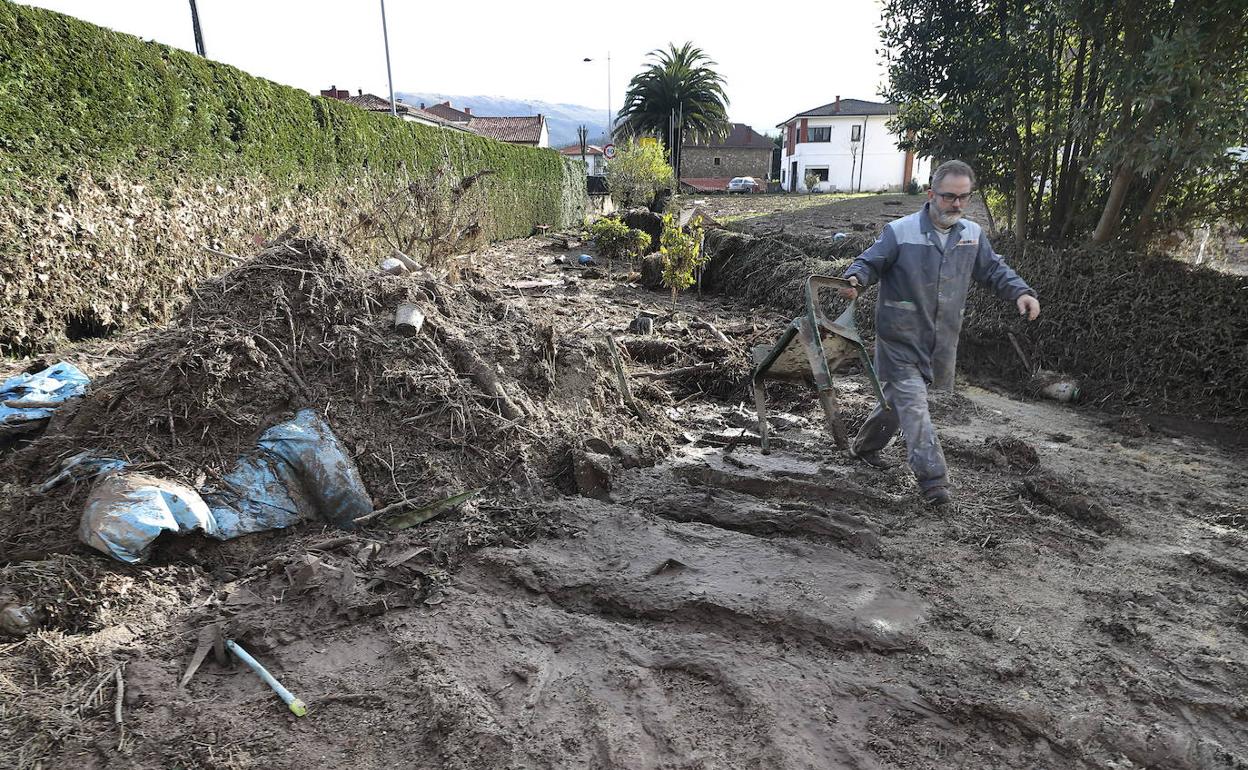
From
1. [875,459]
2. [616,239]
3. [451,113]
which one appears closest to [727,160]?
[451,113]

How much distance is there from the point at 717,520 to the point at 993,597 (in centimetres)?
145

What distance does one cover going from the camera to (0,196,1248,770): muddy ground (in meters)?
2.34

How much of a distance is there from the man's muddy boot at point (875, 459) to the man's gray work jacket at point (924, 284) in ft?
2.38

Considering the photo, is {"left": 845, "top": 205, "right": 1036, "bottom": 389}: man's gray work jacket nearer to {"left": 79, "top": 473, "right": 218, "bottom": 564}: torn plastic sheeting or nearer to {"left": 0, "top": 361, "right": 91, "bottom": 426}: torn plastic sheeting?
{"left": 79, "top": 473, "right": 218, "bottom": 564}: torn plastic sheeting

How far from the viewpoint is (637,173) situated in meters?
26.2

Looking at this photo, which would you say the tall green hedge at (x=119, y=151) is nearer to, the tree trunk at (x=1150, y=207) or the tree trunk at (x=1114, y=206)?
the tree trunk at (x=1114, y=206)

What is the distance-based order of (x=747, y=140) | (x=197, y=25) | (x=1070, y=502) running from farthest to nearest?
(x=747, y=140) → (x=197, y=25) → (x=1070, y=502)

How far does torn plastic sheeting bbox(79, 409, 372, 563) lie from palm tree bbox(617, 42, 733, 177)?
4368 centimetres

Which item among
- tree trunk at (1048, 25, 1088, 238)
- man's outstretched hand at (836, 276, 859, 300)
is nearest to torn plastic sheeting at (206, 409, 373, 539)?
man's outstretched hand at (836, 276, 859, 300)

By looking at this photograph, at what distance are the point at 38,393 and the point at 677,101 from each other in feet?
152

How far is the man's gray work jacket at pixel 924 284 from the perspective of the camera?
4.14 meters

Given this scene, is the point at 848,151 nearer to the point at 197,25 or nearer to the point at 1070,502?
the point at 197,25

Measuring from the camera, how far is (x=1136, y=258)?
6605 millimetres

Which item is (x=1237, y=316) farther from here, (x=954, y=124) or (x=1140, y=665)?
(x=1140, y=665)
